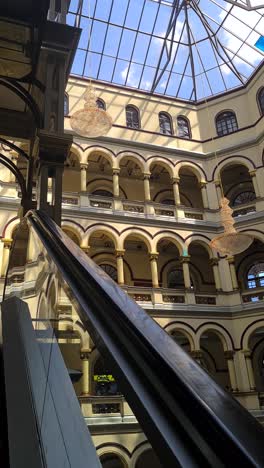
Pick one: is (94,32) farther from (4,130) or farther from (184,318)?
(4,130)

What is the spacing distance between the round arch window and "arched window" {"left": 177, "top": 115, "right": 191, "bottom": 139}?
22.9 metres

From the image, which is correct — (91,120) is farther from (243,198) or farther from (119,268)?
(243,198)

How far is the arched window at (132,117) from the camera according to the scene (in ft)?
75.5

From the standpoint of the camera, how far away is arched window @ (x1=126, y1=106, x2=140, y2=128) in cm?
2302

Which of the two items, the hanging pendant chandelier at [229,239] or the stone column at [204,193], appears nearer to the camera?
the hanging pendant chandelier at [229,239]

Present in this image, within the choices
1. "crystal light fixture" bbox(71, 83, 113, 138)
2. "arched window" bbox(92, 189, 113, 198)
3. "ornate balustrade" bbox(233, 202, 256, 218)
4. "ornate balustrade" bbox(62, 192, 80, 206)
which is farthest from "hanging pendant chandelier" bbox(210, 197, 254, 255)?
"arched window" bbox(92, 189, 113, 198)

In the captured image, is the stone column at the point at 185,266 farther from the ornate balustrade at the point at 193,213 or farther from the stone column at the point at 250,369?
the stone column at the point at 250,369

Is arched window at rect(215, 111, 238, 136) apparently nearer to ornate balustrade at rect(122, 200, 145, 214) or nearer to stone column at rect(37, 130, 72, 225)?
ornate balustrade at rect(122, 200, 145, 214)

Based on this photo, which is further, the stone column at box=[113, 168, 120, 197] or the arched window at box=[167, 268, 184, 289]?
the arched window at box=[167, 268, 184, 289]

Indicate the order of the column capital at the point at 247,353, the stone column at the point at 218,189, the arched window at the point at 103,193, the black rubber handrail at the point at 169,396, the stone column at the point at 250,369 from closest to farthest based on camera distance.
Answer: the black rubber handrail at the point at 169,396, the stone column at the point at 250,369, the column capital at the point at 247,353, the stone column at the point at 218,189, the arched window at the point at 103,193

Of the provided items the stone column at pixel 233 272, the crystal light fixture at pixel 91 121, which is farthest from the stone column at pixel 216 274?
the crystal light fixture at pixel 91 121

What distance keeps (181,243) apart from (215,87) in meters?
10.0

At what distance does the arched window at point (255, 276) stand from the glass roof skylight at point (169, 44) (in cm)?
1009

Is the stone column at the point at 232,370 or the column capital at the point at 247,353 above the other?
the column capital at the point at 247,353
